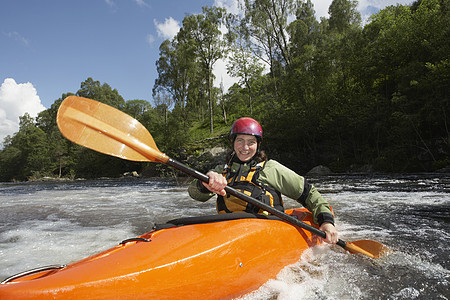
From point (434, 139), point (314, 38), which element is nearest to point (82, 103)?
point (434, 139)

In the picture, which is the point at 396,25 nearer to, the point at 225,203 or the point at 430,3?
the point at 430,3

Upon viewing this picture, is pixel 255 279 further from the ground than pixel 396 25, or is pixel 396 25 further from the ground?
pixel 396 25

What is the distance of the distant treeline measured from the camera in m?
13.2

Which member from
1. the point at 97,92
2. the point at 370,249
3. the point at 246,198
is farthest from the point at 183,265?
the point at 97,92

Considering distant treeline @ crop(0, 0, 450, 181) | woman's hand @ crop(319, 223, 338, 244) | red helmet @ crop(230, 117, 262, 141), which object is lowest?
woman's hand @ crop(319, 223, 338, 244)

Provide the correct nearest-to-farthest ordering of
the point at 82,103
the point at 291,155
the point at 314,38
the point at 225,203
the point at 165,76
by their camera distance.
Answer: the point at 82,103 → the point at 225,203 → the point at 291,155 → the point at 314,38 → the point at 165,76

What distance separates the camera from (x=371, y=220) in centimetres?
409

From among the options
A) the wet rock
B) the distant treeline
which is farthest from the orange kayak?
the wet rock

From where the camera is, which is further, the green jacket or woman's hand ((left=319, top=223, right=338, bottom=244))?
the green jacket

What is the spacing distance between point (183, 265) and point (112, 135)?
1303 millimetres

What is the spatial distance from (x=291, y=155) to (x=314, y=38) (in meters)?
12.8

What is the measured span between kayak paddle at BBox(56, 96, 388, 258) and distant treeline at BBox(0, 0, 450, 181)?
13.3 metres

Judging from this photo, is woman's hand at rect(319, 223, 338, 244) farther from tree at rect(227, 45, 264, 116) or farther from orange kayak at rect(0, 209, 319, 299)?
tree at rect(227, 45, 264, 116)

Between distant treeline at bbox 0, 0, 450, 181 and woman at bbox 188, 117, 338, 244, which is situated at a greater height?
distant treeline at bbox 0, 0, 450, 181
